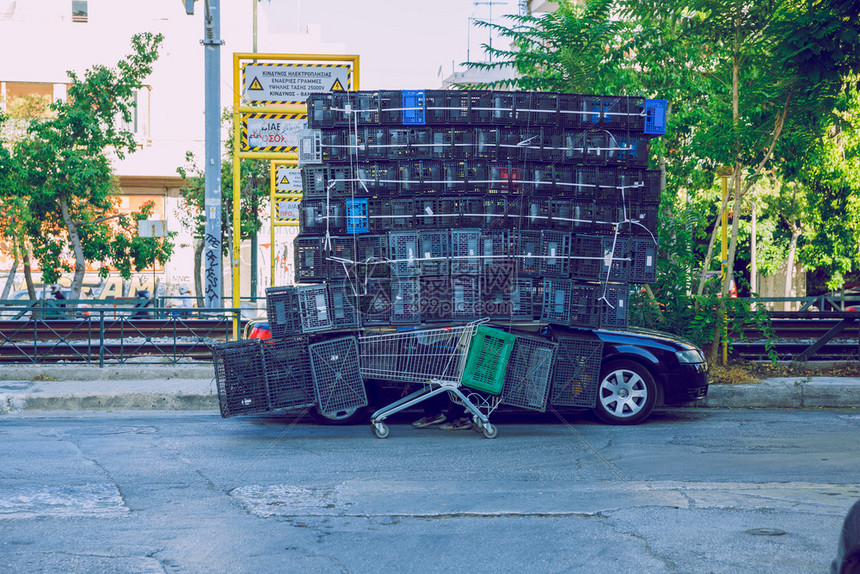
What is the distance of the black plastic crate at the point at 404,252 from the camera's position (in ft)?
28.9

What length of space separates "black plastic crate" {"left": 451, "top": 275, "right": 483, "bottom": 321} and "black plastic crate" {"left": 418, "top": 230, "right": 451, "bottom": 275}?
0.60ft

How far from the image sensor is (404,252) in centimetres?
882

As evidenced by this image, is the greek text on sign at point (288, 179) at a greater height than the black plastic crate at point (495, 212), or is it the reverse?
the greek text on sign at point (288, 179)

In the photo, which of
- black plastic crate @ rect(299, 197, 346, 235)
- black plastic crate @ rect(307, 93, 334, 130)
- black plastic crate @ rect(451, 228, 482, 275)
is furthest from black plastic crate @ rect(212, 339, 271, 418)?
black plastic crate @ rect(307, 93, 334, 130)

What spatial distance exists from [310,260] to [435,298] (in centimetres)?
137

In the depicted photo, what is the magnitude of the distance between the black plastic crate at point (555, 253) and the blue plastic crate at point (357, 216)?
1.89 meters

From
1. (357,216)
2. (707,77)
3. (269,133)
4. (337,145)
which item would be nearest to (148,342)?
(269,133)

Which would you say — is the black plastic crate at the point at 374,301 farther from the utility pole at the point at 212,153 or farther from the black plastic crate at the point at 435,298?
the utility pole at the point at 212,153

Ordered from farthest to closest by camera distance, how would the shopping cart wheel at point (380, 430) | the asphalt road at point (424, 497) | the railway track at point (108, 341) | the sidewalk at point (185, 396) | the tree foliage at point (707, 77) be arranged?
the railway track at point (108, 341), the sidewalk at point (185, 396), the tree foliage at point (707, 77), the shopping cart wheel at point (380, 430), the asphalt road at point (424, 497)

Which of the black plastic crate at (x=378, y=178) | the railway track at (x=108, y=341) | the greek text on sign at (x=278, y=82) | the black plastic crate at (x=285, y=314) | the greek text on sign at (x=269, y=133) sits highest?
the greek text on sign at (x=278, y=82)

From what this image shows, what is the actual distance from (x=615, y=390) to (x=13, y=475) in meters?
5.93

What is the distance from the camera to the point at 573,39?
41.9 feet

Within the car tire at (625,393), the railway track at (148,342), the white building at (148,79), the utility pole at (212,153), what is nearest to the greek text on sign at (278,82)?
the utility pole at (212,153)

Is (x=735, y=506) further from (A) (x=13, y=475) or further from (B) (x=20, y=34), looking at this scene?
(B) (x=20, y=34)
